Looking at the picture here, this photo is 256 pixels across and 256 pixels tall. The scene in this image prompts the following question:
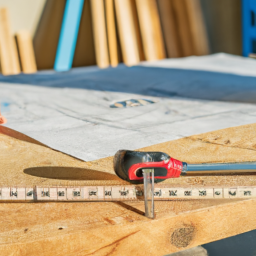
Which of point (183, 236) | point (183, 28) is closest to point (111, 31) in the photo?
point (183, 28)

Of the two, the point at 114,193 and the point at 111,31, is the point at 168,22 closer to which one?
the point at 111,31

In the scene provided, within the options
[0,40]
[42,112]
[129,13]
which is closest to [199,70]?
[129,13]

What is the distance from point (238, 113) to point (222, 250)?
775 mm

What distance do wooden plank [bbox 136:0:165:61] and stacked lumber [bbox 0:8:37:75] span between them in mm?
1004

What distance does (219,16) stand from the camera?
3.88m

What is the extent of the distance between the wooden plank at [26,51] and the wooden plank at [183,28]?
136cm

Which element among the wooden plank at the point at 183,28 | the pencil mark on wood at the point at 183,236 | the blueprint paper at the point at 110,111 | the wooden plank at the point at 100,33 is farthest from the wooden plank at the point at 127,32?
the pencil mark on wood at the point at 183,236

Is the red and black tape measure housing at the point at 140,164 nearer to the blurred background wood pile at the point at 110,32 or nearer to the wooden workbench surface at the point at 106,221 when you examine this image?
the wooden workbench surface at the point at 106,221

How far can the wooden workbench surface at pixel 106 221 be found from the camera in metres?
0.83

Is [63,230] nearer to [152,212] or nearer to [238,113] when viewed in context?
[152,212]

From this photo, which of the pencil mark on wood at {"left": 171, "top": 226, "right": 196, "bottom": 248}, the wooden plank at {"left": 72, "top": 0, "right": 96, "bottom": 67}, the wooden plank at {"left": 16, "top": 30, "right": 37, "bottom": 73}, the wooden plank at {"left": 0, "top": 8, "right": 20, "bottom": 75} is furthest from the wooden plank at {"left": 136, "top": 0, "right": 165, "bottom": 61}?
the pencil mark on wood at {"left": 171, "top": 226, "right": 196, "bottom": 248}

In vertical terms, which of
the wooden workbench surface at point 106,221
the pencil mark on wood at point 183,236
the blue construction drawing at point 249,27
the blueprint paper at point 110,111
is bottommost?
the pencil mark on wood at point 183,236

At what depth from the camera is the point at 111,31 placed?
3.49 metres

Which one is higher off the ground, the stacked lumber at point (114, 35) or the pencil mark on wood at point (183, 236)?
the stacked lumber at point (114, 35)
